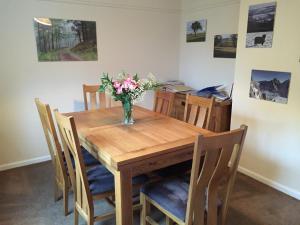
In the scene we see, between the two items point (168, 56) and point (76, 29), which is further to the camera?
point (168, 56)

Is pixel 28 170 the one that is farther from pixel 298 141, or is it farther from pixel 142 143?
pixel 298 141

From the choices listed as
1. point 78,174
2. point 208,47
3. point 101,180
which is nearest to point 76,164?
point 78,174

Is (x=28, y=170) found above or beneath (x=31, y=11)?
beneath

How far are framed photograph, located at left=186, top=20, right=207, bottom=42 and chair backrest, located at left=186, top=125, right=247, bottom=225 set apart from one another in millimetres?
2446

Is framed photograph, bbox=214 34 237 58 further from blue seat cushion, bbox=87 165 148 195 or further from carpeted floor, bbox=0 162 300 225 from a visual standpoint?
blue seat cushion, bbox=87 165 148 195

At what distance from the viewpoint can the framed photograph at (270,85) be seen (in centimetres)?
241

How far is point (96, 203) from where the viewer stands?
7.91ft

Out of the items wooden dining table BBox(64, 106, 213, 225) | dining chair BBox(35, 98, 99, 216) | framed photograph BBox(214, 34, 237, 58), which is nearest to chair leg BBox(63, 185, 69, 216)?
dining chair BBox(35, 98, 99, 216)

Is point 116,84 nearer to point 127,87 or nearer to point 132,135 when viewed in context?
point 127,87

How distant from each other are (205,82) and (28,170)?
2606mm

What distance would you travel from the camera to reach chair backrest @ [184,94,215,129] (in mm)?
2316

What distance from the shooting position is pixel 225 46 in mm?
3322

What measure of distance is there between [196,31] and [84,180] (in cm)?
282

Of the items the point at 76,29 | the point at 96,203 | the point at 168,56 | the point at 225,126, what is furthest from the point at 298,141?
the point at 76,29
